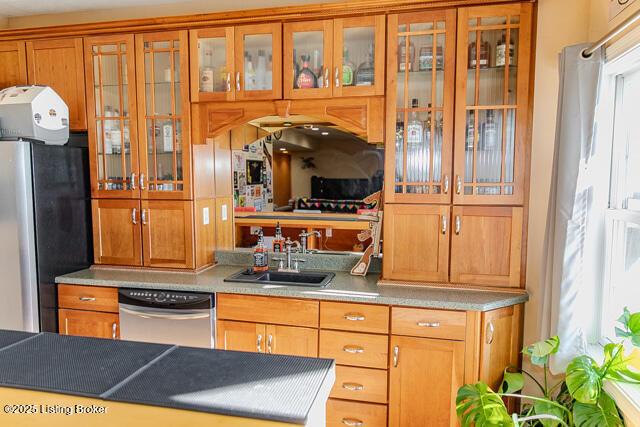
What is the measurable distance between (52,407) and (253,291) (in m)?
1.41

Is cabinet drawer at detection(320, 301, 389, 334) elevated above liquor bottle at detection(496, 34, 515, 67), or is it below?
below

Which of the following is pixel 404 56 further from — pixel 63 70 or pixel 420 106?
pixel 63 70

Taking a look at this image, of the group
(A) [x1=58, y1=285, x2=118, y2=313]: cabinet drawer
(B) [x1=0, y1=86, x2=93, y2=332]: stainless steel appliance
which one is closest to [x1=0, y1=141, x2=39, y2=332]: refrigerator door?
(B) [x1=0, y1=86, x2=93, y2=332]: stainless steel appliance

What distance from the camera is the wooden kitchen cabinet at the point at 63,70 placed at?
284cm

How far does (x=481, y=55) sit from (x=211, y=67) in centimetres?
165

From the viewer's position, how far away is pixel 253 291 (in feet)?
7.91

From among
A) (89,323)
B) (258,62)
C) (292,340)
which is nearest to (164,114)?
(258,62)

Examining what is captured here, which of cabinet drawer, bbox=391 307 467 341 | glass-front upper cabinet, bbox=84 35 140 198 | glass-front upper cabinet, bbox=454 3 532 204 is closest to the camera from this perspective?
cabinet drawer, bbox=391 307 467 341

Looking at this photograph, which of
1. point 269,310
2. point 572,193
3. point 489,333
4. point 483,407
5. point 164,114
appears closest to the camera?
point 483,407

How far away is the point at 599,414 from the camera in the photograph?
164 centimetres

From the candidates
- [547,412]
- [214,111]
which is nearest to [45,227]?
[214,111]

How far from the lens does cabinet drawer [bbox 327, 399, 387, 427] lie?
7.48 feet

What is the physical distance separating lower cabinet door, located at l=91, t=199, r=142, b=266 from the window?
2776 millimetres

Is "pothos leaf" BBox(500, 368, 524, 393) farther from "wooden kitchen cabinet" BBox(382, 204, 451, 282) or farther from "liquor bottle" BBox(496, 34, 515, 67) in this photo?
"liquor bottle" BBox(496, 34, 515, 67)
